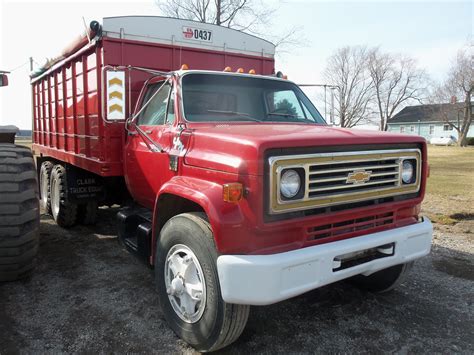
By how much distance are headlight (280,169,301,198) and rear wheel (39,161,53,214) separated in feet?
18.9

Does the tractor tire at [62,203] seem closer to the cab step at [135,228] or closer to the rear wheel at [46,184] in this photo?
the rear wheel at [46,184]

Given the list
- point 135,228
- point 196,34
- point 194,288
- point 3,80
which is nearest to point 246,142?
point 194,288

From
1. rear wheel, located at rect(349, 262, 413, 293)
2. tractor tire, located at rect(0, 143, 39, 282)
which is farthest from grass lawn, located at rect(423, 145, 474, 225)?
tractor tire, located at rect(0, 143, 39, 282)

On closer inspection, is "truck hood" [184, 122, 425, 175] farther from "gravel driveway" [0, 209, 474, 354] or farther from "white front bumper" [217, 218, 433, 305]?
"gravel driveway" [0, 209, 474, 354]

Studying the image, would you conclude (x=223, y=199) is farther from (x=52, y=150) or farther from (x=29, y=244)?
(x=52, y=150)

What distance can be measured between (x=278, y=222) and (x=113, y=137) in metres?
2.87

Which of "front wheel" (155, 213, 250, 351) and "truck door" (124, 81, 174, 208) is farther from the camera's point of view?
"truck door" (124, 81, 174, 208)

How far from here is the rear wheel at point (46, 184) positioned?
7459 millimetres

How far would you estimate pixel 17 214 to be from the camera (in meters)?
3.96

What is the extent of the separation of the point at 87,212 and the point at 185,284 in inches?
157

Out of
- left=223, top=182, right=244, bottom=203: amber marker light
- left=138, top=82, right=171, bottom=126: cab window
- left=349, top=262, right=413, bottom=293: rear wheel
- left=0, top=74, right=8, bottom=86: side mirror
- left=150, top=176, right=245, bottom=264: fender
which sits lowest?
left=349, top=262, right=413, bottom=293: rear wheel

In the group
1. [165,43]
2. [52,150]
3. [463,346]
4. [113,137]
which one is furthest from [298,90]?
[52,150]

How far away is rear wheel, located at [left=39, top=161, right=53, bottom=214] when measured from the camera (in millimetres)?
7459

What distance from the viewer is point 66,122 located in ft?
20.9
